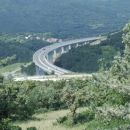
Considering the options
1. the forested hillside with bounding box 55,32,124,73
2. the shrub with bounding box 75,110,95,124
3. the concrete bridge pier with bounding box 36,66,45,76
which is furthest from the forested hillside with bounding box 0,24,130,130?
the concrete bridge pier with bounding box 36,66,45,76

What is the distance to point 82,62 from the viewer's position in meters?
124

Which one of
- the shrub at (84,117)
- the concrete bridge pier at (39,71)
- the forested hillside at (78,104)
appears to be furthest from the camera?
the concrete bridge pier at (39,71)

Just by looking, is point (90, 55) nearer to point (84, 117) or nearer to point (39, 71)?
point (39, 71)

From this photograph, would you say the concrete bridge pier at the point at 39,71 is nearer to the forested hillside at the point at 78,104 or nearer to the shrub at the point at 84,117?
the forested hillside at the point at 78,104

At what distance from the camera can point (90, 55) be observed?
12519 centimetres

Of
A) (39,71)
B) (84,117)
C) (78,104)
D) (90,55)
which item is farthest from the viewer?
(39,71)

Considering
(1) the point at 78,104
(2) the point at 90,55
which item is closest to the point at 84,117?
(1) the point at 78,104

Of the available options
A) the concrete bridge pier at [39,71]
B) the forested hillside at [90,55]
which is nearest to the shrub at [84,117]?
the forested hillside at [90,55]

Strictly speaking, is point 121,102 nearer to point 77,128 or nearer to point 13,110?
point 13,110

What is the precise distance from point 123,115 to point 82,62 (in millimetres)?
105968

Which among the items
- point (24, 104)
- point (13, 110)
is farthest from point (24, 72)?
point (13, 110)

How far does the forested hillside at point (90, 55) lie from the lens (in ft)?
394

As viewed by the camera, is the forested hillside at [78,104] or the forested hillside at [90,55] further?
the forested hillside at [90,55]

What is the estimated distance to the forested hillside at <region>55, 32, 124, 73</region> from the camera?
120188 mm
